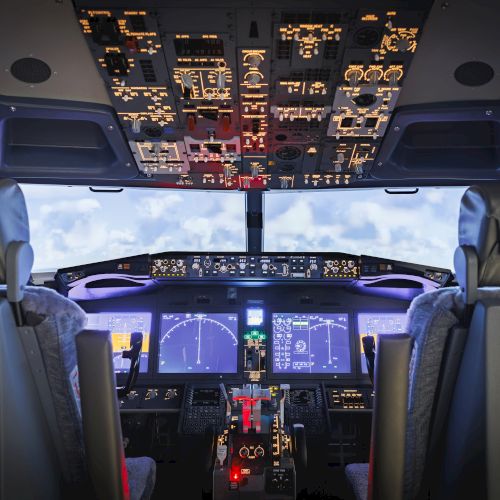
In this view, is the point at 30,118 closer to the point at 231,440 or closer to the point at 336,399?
the point at 231,440

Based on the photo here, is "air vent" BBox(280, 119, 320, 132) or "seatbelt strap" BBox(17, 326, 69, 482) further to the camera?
"air vent" BBox(280, 119, 320, 132)

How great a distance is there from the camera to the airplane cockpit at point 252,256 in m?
1.41

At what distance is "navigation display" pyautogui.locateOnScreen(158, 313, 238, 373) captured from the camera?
304 centimetres

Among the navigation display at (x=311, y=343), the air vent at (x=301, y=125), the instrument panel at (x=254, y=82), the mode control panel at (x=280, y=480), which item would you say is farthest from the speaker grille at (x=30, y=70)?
the mode control panel at (x=280, y=480)

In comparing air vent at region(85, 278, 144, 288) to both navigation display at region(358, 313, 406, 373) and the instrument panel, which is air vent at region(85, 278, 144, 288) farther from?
navigation display at region(358, 313, 406, 373)

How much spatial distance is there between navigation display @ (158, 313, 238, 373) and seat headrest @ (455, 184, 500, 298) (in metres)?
1.91

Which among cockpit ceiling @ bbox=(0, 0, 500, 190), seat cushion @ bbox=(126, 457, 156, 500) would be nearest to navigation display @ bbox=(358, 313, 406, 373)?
cockpit ceiling @ bbox=(0, 0, 500, 190)

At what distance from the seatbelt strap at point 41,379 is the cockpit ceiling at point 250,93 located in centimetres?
127

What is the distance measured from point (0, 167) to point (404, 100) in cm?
243

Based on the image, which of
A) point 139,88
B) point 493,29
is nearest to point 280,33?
point 139,88

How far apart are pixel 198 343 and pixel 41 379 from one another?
1.63 metres

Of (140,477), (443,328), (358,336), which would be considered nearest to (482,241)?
(443,328)

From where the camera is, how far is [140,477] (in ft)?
6.19

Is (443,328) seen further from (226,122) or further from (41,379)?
(226,122)
